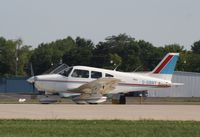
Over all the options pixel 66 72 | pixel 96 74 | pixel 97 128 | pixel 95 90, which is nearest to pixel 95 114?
pixel 97 128

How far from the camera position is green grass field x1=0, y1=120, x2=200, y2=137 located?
13188 mm

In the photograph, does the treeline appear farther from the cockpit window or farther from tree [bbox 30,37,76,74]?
the cockpit window

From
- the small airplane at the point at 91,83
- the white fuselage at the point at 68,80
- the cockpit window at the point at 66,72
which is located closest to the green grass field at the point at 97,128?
the small airplane at the point at 91,83

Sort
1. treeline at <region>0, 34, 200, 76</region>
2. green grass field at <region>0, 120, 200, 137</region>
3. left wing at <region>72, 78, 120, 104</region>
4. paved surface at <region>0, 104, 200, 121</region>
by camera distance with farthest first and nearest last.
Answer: treeline at <region>0, 34, 200, 76</region> < left wing at <region>72, 78, 120, 104</region> < paved surface at <region>0, 104, 200, 121</region> < green grass field at <region>0, 120, 200, 137</region>

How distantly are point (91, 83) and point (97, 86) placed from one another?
15.9 inches

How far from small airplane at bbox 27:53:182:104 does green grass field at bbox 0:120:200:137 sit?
14.2m

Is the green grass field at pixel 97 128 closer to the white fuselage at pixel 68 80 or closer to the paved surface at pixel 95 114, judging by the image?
the paved surface at pixel 95 114

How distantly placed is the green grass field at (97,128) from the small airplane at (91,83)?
14168mm

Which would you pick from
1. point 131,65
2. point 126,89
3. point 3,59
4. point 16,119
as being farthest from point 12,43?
point 16,119

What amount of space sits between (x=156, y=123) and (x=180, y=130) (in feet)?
5.83

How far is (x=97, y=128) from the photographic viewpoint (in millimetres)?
14203

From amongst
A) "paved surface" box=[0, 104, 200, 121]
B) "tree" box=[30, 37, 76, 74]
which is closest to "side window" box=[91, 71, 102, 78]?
"paved surface" box=[0, 104, 200, 121]

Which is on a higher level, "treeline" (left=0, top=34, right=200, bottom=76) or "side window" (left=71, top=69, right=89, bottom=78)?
"treeline" (left=0, top=34, right=200, bottom=76)

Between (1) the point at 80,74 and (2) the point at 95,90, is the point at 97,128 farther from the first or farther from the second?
(1) the point at 80,74
